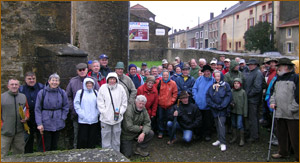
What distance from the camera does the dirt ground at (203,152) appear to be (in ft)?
18.7

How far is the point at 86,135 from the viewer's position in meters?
5.61

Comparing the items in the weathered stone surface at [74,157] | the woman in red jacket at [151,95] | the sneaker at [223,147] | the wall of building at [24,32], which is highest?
the wall of building at [24,32]

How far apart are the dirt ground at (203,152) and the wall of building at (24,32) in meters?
3.16

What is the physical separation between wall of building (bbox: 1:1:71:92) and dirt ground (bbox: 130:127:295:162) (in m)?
3.16

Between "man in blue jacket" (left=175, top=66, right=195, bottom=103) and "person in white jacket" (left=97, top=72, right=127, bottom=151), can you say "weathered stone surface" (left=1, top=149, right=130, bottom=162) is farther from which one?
"man in blue jacket" (left=175, top=66, right=195, bottom=103)

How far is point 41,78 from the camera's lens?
21.6 ft

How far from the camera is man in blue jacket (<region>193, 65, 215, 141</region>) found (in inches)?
269

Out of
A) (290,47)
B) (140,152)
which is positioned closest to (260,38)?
(290,47)

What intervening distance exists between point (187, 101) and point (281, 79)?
2063mm

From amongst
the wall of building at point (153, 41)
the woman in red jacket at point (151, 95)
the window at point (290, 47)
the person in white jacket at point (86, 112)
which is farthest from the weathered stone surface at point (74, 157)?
the window at point (290, 47)

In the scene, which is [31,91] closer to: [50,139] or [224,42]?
[50,139]

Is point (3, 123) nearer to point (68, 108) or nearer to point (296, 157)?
point (68, 108)

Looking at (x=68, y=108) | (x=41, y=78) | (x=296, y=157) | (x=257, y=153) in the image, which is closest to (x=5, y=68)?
(x=41, y=78)

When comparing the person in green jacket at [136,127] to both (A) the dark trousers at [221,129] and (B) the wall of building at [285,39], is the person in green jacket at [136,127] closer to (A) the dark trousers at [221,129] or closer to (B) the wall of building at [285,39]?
(A) the dark trousers at [221,129]
